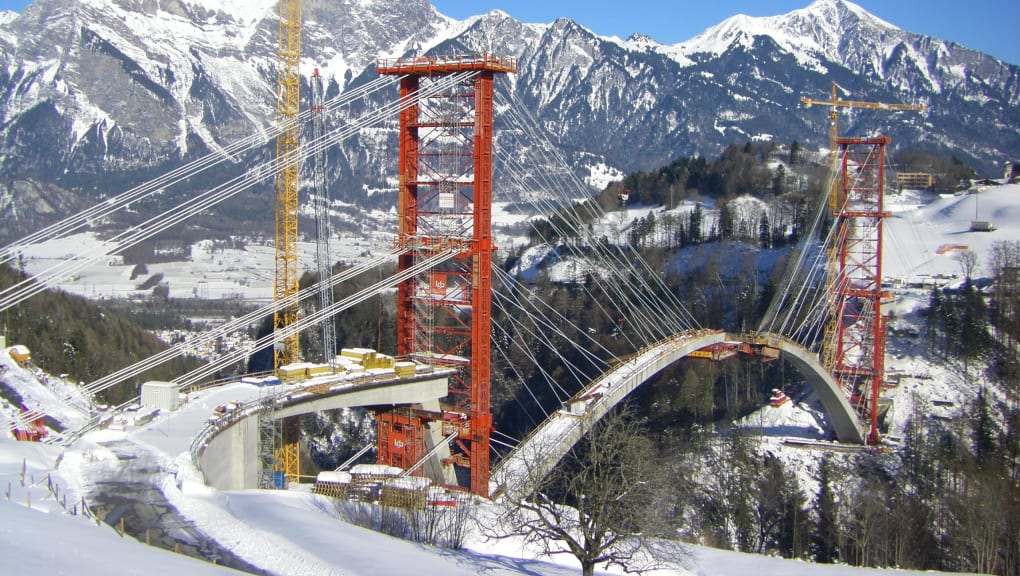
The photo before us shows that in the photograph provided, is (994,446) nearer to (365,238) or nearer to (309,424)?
(309,424)

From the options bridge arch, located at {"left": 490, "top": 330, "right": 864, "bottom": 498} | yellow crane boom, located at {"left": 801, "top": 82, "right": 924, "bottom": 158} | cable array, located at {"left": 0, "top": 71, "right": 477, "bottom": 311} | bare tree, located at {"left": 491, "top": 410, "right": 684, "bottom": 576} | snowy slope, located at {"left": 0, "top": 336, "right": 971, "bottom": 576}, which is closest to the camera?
snowy slope, located at {"left": 0, "top": 336, "right": 971, "bottom": 576}

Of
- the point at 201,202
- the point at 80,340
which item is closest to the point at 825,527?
the point at 201,202

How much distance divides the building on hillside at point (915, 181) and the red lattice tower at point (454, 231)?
59.7 metres

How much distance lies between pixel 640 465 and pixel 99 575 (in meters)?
10.0

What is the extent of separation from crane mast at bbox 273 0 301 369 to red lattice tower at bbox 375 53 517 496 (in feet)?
28.0

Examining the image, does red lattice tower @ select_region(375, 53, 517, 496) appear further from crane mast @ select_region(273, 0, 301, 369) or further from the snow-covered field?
crane mast @ select_region(273, 0, 301, 369)

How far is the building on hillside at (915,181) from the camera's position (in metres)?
78.4

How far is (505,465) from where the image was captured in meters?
29.9

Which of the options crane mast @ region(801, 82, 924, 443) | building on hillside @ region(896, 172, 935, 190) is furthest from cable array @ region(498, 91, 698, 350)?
building on hillside @ region(896, 172, 935, 190)

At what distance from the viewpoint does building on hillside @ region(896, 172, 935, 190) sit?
257 feet

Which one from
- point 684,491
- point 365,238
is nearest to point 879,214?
point 684,491

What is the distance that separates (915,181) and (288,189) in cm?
6102

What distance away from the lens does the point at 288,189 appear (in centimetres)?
3647

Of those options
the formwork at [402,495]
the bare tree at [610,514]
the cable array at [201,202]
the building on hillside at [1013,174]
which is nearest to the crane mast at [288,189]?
the cable array at [201,202]
